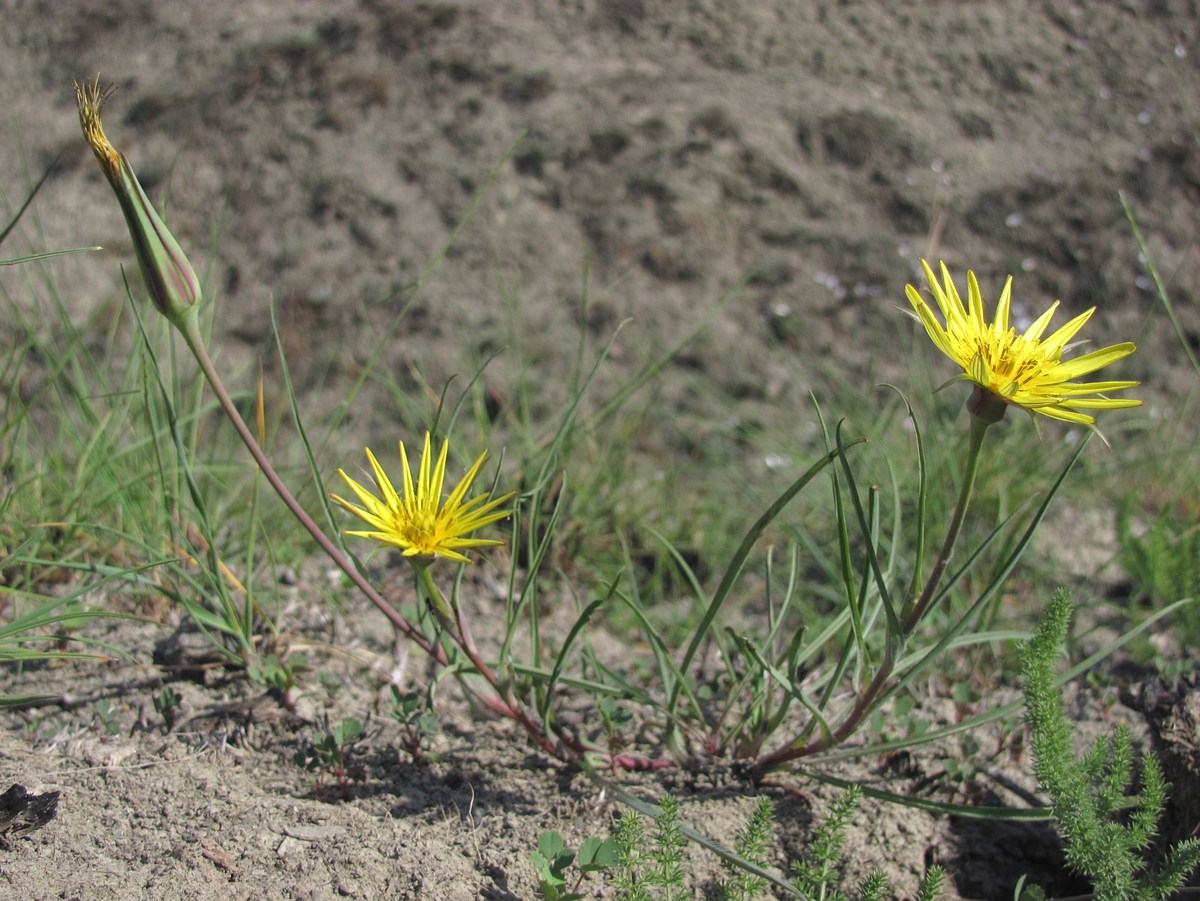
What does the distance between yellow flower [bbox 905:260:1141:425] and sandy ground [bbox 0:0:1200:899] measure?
1.37 m

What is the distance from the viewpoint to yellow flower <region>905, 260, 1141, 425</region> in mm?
1118

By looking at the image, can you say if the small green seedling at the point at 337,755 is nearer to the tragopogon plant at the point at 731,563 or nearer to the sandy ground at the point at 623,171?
the tragopogon plant at the point at 731,563

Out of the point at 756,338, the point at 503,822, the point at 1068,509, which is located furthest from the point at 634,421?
the point at 503,822

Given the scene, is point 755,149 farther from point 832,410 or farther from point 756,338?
point 832,410

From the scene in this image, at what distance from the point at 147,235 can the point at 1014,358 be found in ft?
3.43

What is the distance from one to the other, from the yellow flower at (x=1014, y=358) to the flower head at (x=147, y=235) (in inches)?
32.8

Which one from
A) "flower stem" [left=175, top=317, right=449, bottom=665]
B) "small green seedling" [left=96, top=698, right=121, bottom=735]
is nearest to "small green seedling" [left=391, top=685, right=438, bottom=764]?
"flower stem" [left=175, top=317, right=449, bottom=665]

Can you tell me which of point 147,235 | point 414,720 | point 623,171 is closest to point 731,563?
point 414,720

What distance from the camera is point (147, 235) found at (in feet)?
3.60

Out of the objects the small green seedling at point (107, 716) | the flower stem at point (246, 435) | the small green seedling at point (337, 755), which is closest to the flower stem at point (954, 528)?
the flower stem at point (246, 435)

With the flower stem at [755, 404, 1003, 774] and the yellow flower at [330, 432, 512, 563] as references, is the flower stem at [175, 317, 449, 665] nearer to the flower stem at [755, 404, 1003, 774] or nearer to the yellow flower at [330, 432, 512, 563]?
the yellow flower at [330, 432, 512, 563]

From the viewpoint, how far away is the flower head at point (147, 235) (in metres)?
1.05

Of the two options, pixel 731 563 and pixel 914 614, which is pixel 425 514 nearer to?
pixel 731 563

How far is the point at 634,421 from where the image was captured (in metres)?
2.62
